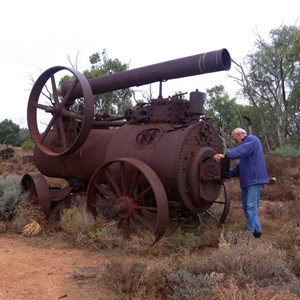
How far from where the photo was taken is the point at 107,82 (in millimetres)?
8414

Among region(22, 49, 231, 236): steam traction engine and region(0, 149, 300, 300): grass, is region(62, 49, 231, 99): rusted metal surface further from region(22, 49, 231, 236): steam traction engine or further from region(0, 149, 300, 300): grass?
region(0, 149, 300, 300): grass

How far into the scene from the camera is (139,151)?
701cm

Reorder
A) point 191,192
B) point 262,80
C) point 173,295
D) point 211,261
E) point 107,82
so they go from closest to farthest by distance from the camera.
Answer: point 173,295, point 211,261, point 191,192, point 107,82, point 262,80

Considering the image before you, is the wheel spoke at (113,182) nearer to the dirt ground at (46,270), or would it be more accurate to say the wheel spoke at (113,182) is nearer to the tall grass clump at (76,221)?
the tall grass clump at (76,221)

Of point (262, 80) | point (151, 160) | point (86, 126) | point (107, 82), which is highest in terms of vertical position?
point (262, 80)

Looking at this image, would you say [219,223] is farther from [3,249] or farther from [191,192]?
[3,249]

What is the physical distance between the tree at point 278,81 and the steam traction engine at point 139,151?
77.4 ft

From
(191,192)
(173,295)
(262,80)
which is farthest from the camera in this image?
(262,80)

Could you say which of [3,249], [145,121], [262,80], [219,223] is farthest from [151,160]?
[262,80]

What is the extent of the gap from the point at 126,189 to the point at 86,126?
1.34 metres

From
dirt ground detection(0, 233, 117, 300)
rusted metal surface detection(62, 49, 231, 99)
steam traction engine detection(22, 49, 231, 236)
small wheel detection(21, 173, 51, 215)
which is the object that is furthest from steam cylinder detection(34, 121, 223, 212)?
dirt ground detection(0, 233, 117, 300)

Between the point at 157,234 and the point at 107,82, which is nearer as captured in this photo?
the point at 157,234

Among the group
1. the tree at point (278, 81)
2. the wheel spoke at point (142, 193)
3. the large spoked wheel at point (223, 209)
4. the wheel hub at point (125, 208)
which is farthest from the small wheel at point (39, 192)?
the tree at point (278, 81)

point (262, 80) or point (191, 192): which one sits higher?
point (262, 80)
